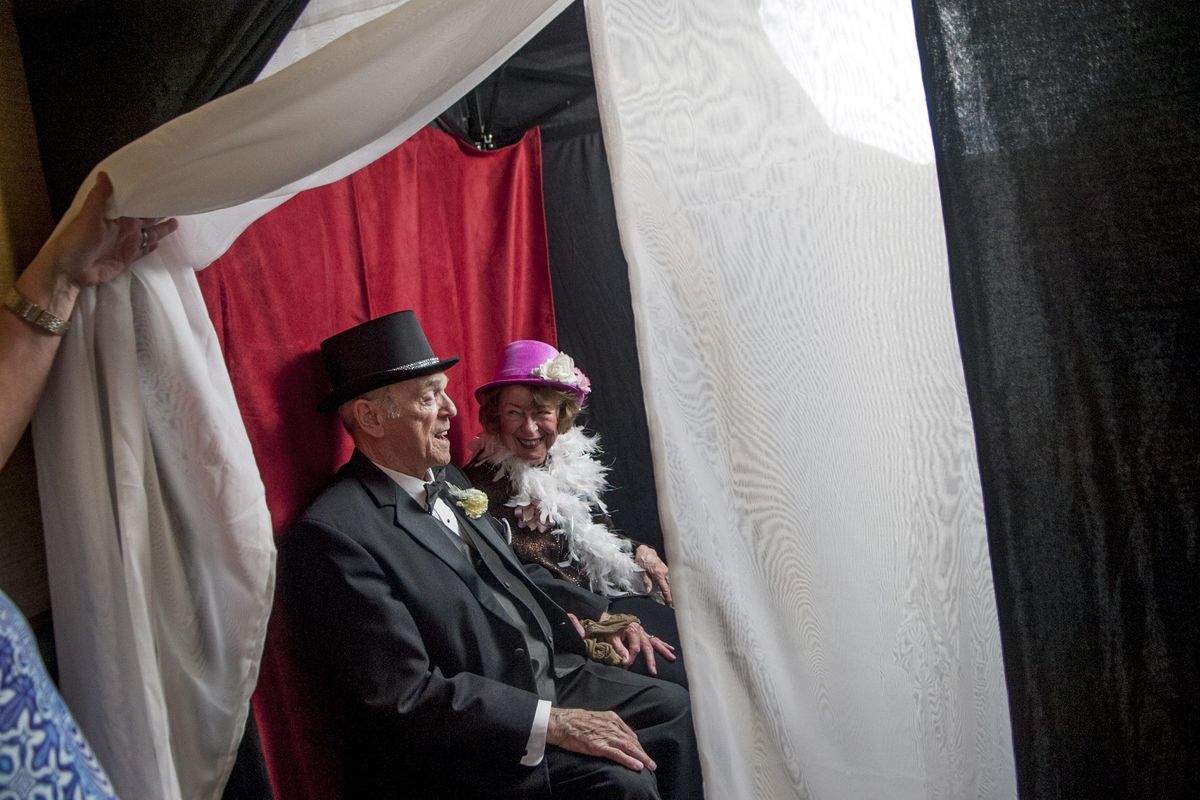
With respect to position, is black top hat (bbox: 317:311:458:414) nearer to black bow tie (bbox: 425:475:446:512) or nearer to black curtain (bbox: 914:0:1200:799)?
black bow tie (bbox: 425:475:446:512)

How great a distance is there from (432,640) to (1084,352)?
5.04 ft

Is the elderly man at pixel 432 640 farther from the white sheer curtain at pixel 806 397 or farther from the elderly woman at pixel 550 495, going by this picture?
the white sheer curtain at pixel 806 397

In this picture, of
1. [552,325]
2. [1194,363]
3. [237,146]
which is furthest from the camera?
[552,325]

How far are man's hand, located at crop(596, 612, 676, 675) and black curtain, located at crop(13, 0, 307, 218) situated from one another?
5.75ft

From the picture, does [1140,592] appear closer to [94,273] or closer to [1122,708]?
[1122,708]

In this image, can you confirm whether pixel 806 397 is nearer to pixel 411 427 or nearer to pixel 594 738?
pixel 594 738

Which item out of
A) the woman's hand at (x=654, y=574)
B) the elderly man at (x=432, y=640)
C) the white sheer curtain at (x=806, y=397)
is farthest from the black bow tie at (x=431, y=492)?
the white sheer curtain at (x=806, y=397)

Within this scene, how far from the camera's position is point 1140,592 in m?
1.09

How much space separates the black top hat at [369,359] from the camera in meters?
2.25

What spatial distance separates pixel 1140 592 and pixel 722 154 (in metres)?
0.77

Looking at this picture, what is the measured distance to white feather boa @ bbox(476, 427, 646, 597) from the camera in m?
2.97

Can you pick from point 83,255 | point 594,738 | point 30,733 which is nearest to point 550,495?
point 594,738

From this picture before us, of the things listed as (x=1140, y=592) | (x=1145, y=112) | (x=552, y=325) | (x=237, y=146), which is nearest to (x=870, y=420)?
(x=1140, y=592)

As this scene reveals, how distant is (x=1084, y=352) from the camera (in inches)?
43.0
